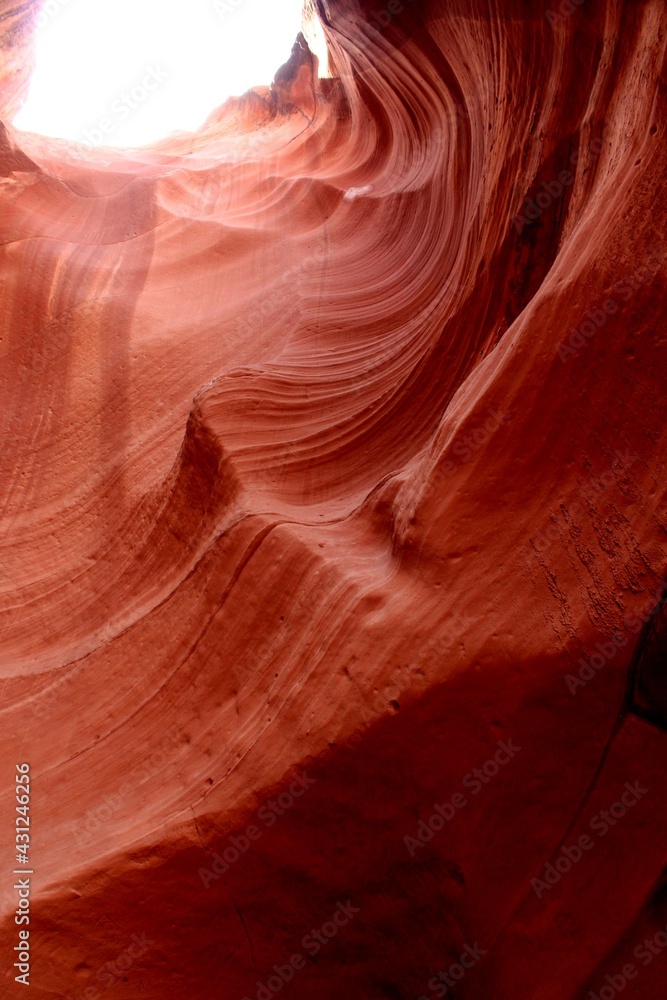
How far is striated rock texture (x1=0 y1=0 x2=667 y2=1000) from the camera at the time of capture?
2295mm

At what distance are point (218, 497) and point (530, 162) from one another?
90.3 inches

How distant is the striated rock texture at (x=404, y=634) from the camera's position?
2.29 m

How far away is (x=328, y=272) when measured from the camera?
5512 mm

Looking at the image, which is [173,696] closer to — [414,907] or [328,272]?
[414,907]

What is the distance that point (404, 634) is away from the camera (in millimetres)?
2420
